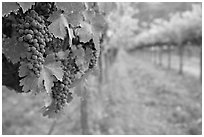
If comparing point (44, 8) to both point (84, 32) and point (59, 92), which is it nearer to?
point (84, 32)

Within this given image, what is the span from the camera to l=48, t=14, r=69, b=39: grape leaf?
58.2 inches

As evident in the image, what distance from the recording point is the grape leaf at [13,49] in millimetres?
1499

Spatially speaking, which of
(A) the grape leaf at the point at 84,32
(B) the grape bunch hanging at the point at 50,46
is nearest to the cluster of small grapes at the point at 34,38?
(B) the grape bunch hanging at the point at 50,46

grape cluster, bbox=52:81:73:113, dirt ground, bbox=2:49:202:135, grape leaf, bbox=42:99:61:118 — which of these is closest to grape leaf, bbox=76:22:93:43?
grape cluster, bbox=52:81:73:113

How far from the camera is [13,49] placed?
5.03 feet

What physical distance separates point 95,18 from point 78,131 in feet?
16.6

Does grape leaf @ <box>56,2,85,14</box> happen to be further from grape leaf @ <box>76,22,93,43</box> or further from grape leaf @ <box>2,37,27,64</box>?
grape leaf @ <box>2,37,27,64</box>

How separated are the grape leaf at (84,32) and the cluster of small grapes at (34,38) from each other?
0.20m

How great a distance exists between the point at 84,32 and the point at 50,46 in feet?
0.56

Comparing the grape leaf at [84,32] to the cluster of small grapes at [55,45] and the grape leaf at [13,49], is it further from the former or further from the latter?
the grape leaf at [13,49]

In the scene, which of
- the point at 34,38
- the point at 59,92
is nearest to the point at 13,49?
the point at 34,38

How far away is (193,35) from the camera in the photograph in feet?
57.1

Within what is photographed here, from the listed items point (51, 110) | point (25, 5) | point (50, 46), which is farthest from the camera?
point (51, 110)

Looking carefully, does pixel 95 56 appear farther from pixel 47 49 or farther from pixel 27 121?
pixel 27 121
